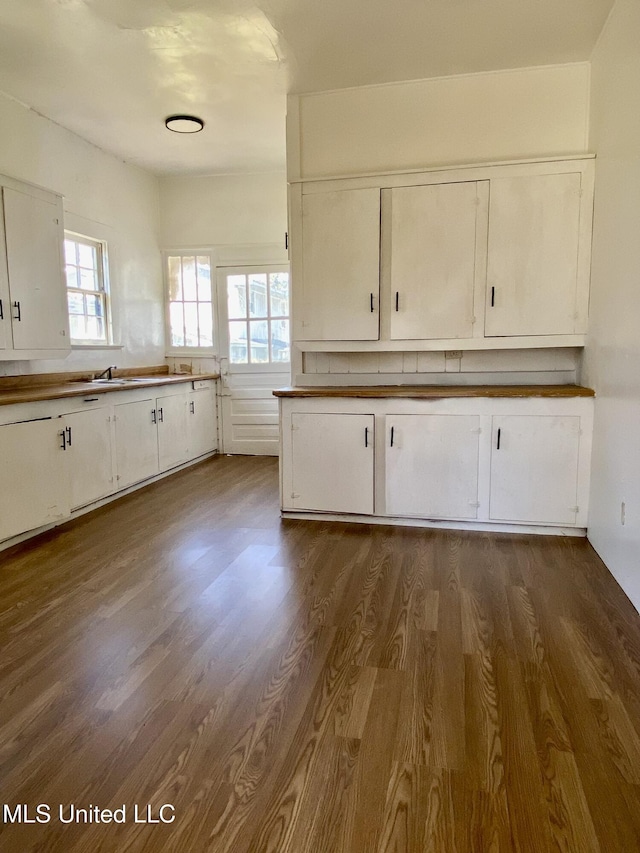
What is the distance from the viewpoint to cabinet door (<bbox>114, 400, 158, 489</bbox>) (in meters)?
4.27

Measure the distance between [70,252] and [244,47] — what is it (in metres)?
2.38

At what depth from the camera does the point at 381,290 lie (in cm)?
369

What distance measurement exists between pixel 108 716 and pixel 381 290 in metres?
2.94

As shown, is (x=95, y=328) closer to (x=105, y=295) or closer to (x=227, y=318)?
(x=105, y=295)

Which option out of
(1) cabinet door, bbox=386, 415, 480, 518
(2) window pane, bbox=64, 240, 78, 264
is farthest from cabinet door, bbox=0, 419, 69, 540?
(1) cabinet door, bbox=386, 415, 480, 518

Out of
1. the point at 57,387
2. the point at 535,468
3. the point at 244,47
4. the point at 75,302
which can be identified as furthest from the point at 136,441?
the point at 535,468

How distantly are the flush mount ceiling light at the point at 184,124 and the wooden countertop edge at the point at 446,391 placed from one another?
2.39 meters

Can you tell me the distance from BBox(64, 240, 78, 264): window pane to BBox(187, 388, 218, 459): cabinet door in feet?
5.23

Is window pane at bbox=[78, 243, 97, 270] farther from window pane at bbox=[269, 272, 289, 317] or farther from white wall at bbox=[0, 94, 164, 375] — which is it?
window pane at bbox=[269, 272, 289, 317]

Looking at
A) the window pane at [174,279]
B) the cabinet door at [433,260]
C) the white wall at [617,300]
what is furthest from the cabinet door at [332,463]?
the window pane at [174,279]

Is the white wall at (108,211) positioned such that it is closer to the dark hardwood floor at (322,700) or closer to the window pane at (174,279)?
the window pane at (174,279)

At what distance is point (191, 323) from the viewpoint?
6.00 meters

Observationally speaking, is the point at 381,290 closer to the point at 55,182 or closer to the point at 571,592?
the point at 571,592

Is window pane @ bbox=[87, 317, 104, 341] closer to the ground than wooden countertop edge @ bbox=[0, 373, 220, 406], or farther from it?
farther from it
